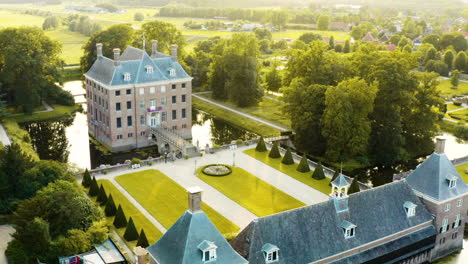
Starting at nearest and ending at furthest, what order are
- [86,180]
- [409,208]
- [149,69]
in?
[409,208]
[86,180]
[149,69]

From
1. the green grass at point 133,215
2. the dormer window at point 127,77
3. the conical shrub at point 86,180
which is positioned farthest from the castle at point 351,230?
the dormer window at point 127,77

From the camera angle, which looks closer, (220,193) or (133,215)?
(133,215)

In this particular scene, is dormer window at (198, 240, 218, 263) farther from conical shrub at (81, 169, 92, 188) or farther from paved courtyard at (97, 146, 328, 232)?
conical shrub at (81, 169, 92, 188)

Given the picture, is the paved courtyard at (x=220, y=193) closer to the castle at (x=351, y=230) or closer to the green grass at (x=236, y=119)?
the green grass at (x=236, y=119)

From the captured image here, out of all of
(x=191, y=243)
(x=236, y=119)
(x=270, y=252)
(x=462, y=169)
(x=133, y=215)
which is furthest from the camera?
(x=236, y=119)

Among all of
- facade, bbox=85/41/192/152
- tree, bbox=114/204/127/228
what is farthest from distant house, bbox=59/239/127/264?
facade, bbox=85/41/192/152

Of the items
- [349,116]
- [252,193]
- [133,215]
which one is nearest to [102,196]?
[133,215]

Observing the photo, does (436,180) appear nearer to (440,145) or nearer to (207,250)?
(440,145)
